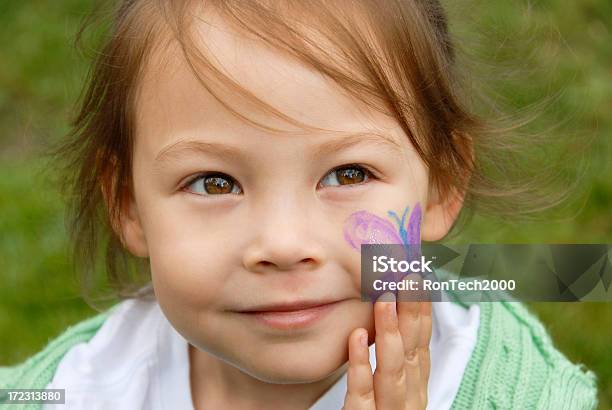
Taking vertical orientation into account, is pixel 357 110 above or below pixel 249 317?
above

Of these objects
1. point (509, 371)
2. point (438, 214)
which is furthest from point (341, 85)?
point (509, 371)

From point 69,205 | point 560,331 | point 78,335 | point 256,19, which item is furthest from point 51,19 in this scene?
point 256,19

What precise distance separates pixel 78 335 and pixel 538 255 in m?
1.21

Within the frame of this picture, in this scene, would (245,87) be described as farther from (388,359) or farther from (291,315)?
(388,359)

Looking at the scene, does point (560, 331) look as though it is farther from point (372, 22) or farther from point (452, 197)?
point (372, 22)

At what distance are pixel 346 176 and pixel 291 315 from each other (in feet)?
0.91

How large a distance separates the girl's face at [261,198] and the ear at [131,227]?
0.26 metres

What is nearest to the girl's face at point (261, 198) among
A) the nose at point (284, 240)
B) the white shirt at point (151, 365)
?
the nose at point (284, 240)

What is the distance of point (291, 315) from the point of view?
1.70 meters

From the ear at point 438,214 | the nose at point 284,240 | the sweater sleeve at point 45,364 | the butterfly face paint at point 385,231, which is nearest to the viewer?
the nose at point 284,240

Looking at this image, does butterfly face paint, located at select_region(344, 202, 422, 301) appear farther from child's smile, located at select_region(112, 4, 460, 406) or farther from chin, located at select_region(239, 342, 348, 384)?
chin, located at select_region(239, 342, 348, 384)

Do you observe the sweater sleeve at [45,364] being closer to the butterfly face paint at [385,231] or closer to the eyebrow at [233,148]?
the eyebrow at [233,148]

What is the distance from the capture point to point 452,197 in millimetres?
2129

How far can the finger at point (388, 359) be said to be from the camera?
5.74ft
